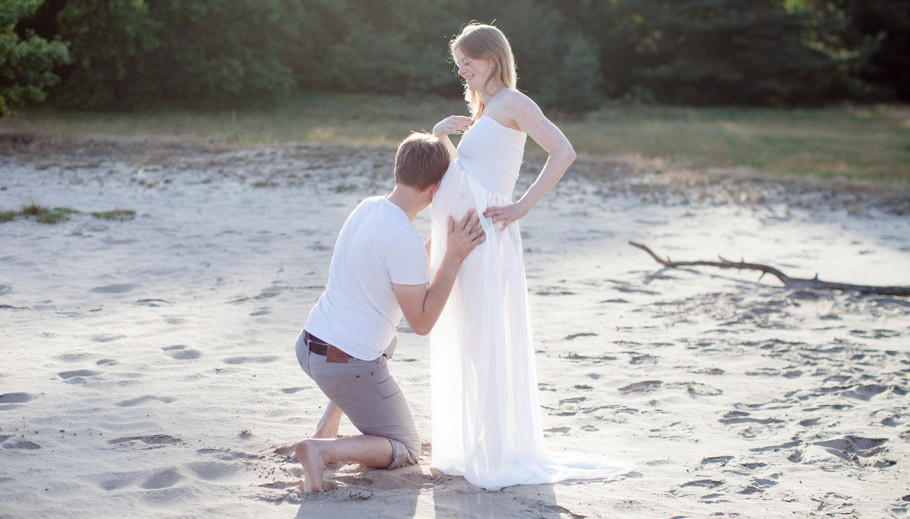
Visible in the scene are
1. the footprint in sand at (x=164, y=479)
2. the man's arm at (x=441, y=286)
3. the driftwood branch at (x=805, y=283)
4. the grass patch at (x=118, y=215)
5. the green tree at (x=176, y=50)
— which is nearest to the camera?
the footprint in sand at (x=164, y=479)

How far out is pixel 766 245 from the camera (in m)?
9.45

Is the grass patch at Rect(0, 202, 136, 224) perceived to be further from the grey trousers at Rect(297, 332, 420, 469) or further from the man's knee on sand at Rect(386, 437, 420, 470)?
the man's knee on sand at Rect(386, 437, 420, 470)

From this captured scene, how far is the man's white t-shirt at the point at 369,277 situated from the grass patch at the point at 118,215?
19.6ft

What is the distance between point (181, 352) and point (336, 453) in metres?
2.03

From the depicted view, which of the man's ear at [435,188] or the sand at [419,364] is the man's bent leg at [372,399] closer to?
the sand at [419,364]

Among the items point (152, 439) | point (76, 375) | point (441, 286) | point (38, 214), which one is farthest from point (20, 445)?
point (38, 214)

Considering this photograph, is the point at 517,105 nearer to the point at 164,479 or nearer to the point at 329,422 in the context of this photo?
the point at 329,422

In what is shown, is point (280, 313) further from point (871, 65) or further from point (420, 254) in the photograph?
point (871, 65)

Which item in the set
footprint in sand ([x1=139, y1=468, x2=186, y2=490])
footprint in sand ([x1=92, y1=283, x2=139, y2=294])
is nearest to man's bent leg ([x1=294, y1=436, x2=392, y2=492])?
footprint in sand ([x1=139, y1=468, x2=186, y2=490])

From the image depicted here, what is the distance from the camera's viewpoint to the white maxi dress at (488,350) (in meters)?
3.56

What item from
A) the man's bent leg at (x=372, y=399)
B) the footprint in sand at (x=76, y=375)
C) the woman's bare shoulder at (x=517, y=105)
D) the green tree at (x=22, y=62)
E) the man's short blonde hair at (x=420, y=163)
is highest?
the green tree at (x=22, y=62)

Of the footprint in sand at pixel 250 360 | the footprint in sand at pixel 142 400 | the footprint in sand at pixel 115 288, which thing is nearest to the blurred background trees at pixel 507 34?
the footprint in sand at pixel 115 288

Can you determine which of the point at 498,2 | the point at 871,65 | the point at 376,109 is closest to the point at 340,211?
the point at 376,109

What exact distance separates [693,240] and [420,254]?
6.87 meters
